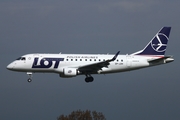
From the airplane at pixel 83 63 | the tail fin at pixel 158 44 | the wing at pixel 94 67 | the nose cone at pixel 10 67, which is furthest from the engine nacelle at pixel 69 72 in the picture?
the tail fin at pixel 158 44

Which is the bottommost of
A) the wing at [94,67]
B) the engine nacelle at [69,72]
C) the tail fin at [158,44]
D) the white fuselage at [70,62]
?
the engine nacelle at [69,72]

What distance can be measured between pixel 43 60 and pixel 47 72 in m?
1.83

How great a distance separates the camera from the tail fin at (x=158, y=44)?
262 ft

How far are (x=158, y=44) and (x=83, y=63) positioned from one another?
502 inches

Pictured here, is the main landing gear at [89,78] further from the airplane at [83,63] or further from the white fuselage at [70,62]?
the white fuselage at [70,62]

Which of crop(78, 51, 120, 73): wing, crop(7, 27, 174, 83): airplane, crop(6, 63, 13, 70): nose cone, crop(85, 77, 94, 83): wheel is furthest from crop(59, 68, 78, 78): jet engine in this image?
crop(6, 63, 13, 70): nose cone

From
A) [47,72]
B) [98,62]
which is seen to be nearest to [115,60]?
[98,62]

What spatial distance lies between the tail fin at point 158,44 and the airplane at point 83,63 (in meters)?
0.89

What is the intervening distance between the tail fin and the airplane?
35.1 inches

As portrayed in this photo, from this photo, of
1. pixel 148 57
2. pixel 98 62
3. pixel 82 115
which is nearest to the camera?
pixel 98 62

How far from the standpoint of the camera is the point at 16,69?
7431cm

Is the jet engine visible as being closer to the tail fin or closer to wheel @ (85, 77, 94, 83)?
wheel @ (85, 77, 94, 83)

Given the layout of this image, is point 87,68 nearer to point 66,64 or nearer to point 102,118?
point 66,64

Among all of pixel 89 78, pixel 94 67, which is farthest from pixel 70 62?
pixel 89 78
